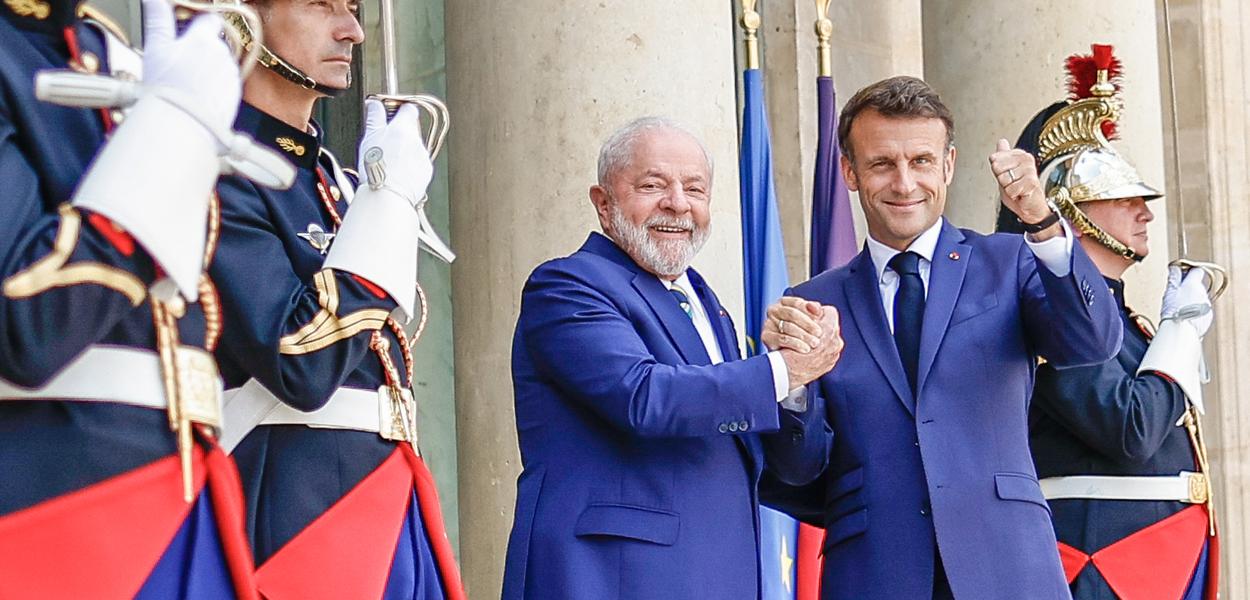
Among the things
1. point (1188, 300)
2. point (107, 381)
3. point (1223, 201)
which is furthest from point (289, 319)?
point (1223, 201)

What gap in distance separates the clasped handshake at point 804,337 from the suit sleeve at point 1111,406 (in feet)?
4.37

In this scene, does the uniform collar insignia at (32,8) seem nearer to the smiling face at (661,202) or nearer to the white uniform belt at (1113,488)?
the smiling face at (661,202)

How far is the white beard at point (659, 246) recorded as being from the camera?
403 cm

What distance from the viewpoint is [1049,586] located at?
13.4 ft

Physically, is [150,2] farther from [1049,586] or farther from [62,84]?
[1049,586]

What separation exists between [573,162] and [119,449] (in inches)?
106

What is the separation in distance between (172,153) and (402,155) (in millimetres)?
804

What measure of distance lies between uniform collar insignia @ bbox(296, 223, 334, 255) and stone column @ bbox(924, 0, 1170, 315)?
3965mm

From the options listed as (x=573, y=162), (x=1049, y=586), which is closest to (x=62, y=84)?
(x=1049, y=586)

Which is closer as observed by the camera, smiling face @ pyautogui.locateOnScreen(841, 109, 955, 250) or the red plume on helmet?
smiling face @ pyautogui.locateOnScreen(841, 109, 955, 250)

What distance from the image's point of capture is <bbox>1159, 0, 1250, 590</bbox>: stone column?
882 cm

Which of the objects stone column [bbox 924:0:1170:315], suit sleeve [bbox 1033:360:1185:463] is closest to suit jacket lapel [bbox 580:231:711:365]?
suit sleeve [bbox 1033:360:1185:463]

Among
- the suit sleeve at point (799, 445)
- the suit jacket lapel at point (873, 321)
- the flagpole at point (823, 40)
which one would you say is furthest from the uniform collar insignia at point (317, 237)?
the flagpole at point (823, 40)

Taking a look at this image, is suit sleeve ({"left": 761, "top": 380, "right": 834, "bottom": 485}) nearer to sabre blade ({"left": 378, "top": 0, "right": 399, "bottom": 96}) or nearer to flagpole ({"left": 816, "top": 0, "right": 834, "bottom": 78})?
sabre blade ({"left": 378, "top": 0, "right": 399, "bottom": 96})
